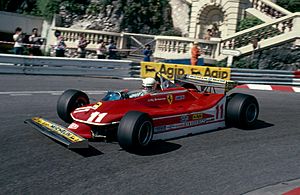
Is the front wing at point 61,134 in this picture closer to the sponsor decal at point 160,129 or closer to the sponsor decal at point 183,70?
the sponsor decal at point 160,129

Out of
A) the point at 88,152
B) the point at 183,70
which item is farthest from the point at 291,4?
the point at 88,152

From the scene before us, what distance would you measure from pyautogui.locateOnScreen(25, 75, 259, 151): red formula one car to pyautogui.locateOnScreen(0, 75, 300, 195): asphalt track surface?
0.20 m

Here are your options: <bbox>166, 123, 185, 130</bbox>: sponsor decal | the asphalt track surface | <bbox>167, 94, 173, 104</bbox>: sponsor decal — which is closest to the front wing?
the asphalt track surface

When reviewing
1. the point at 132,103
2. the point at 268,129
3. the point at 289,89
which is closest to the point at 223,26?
the point at 289,89

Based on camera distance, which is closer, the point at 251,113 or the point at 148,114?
the point at 148,114

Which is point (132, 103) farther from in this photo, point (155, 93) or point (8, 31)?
point (8, 31)

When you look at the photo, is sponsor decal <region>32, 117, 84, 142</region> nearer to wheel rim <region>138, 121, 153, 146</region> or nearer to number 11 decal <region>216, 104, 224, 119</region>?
wheel rim <region>138, 121, 153, 146</region>

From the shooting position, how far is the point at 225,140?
8.82 metres

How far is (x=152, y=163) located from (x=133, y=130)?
56cm

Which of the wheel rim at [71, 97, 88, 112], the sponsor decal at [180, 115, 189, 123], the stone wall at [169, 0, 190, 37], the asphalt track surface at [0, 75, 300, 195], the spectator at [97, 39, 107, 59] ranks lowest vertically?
the asphalt track surface at [0, 75, 300, 195]

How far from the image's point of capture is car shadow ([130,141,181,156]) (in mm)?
7598

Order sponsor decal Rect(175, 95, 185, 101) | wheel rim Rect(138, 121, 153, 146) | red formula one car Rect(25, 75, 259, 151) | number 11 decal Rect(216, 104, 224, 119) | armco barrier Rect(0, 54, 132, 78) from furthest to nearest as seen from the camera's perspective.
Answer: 1. armco barrier Rect(0, 54, 132, 78)
2. number 11 decal Rect(216, 104, 224, 119)
3. sponsor decal Rect(175, 95, 185, 101)
4. wheel rim Rect(138, 121, 153, 146)
5. red formula one car Rect(25, 75, 259, 151)

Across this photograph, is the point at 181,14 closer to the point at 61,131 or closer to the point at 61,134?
the point at 61,131

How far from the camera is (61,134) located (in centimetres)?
727
